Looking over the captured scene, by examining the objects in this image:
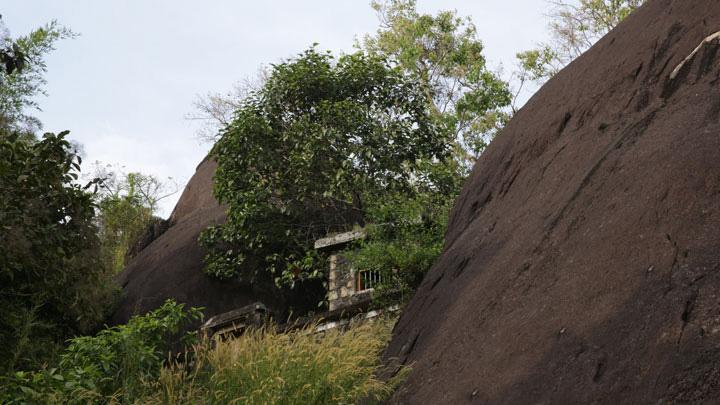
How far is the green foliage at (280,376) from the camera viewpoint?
359 inches

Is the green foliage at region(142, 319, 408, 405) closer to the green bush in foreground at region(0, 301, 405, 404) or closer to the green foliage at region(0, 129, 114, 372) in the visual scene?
the green bush in foreground at region(0, 301, 405, 404)

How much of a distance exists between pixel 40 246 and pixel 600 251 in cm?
793

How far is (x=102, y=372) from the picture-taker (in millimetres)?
9945

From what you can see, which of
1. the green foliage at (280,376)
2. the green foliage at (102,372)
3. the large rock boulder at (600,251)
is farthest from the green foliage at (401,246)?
the green foliage at (102,372)

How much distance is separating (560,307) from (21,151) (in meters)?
7.96

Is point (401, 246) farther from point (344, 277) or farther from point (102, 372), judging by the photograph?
point (102, 372)

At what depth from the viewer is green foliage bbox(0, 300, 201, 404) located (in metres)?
9.27

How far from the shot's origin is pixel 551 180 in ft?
30.1

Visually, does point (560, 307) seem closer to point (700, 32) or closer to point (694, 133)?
point (694, 133)

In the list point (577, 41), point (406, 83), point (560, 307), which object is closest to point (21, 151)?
point (560, 307)

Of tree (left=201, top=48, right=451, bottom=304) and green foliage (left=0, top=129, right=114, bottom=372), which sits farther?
tree (left=201, top=48, right=451, bottom=304)

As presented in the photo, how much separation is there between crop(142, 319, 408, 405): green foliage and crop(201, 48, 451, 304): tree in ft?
20.9

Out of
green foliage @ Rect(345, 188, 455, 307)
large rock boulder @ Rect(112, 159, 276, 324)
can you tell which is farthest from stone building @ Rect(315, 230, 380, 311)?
large rock boulder @ Rect(112, 159, 276, 324)

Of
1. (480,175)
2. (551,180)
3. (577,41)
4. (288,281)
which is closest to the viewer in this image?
(551,180)
